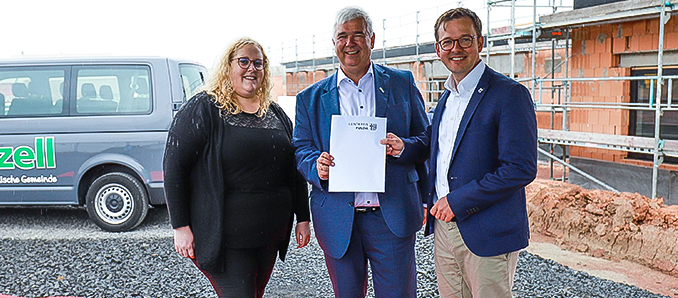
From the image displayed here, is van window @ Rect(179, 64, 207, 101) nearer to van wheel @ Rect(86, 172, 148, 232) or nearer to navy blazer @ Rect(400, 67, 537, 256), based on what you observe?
van wheel @ Rect(86, 172, 148, 232)

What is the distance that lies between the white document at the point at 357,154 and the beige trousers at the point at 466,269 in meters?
0.38

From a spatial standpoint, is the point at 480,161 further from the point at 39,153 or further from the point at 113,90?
the point at 39,153

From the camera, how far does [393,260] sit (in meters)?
2.77

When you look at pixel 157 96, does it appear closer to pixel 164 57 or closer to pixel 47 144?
pixel 164 57

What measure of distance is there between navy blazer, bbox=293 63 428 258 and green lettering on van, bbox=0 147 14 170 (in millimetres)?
4932

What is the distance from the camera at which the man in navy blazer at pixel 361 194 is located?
8.93 feet

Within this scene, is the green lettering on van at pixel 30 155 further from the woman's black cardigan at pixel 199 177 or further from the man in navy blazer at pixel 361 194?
the man in navy blazer at pixel 361 194

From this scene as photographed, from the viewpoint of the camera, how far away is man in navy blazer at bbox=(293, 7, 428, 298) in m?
2.72

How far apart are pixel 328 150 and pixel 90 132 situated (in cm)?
458

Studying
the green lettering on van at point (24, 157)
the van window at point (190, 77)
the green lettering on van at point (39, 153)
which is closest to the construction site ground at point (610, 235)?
the van window at point (190, 77)

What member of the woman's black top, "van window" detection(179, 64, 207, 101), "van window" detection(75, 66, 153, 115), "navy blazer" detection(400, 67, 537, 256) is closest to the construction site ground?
"navy blazer" detection(400, 67, 537, 256)

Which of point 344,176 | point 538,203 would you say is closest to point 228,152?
point 344,176

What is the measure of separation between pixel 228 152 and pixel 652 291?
3.85 m

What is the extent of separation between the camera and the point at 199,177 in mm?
2713
